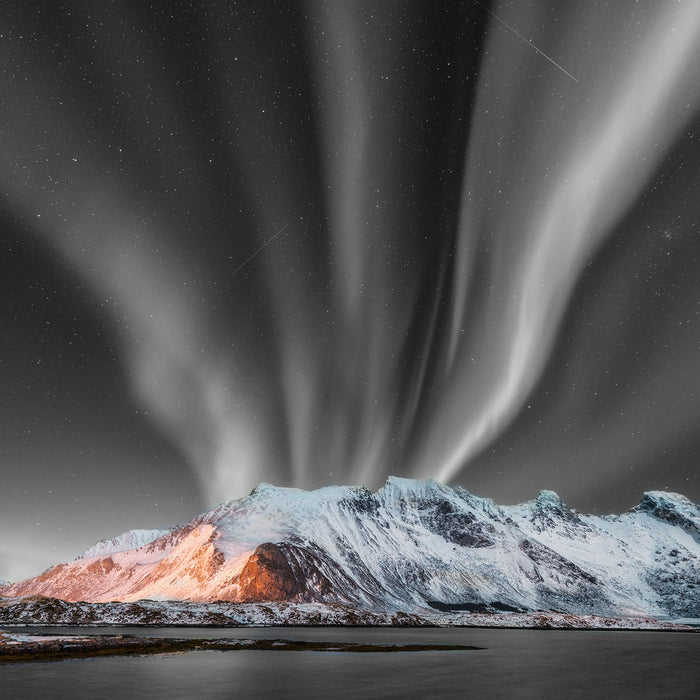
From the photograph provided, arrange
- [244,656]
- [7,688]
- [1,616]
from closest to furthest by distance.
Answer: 1. [7,688]
2. [244,656]
3. [1,616]

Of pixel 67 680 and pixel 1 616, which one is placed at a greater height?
pixel 1 616

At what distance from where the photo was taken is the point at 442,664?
219 ft

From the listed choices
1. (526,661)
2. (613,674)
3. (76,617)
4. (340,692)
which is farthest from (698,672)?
(76,617)

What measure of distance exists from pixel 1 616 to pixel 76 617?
74.0 ft

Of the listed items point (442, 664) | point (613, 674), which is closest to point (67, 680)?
point (442, 664)

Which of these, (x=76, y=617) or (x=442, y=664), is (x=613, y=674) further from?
(x=76, y=617)

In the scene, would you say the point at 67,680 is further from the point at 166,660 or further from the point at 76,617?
the point at 76,617

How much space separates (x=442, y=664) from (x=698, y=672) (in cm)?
2898

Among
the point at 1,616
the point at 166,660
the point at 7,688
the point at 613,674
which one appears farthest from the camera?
the point at 1,616

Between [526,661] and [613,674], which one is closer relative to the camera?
[613,674]

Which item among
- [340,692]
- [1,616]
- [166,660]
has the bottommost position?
[340,692]

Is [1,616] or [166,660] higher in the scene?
[1,616]

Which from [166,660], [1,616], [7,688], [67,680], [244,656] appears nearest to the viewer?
[7,688]

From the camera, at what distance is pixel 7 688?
40469 mm
